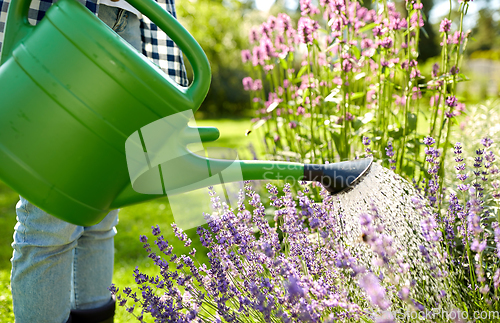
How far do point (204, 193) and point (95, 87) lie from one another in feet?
1.61

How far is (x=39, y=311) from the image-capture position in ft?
4.13

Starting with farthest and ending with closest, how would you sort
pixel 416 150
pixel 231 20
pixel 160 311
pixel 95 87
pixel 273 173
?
pixel 231 20, pixel 416 150, pixel 160 311, pixel 273 173, pixel 95 87

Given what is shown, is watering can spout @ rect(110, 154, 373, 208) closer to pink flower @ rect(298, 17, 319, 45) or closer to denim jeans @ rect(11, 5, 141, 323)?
denim jeans @ rect(11, 5, 141, 323)

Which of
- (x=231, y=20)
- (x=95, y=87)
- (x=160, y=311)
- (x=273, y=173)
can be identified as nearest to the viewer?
(x=95, y=87)

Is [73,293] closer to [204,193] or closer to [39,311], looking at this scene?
[39,311]

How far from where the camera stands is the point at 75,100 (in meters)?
0.93

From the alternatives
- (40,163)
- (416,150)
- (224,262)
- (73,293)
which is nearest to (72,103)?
(40,163)

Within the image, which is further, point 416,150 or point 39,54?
point 416,150

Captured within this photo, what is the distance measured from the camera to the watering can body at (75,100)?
3.04ft

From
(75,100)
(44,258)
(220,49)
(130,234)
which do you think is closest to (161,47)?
(75,100)

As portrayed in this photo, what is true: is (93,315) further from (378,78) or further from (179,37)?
(378,78)

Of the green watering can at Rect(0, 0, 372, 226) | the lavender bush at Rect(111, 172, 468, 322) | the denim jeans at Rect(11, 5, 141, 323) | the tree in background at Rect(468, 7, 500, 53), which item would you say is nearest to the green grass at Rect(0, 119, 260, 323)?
the lavender bush at Rect(111, 172, 468, 322)

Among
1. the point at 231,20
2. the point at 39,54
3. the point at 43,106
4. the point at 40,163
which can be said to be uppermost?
the point at 39,54

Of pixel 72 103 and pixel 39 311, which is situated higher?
pixel 72 103
